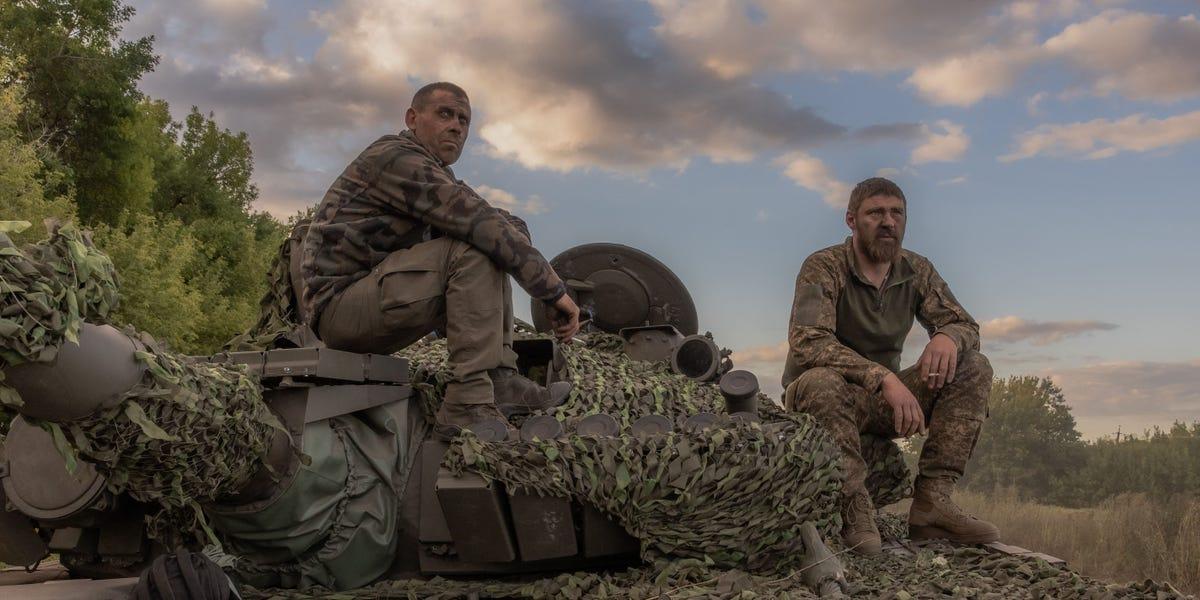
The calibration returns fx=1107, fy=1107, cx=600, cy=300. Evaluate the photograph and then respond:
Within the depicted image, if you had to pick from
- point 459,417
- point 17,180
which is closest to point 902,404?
point 459,417

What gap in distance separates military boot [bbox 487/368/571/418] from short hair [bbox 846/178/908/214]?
2030 mm

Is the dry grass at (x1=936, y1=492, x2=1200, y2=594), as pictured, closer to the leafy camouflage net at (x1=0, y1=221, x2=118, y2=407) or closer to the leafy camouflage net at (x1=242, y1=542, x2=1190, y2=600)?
the leafy camouflage net at (x1=242, y1=542, x2=1190, y2=600)

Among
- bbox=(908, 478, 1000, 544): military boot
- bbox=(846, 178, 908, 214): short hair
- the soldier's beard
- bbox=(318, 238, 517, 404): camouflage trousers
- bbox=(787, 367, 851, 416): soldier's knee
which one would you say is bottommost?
bbox=(908, 478, 1000, 544): military boot

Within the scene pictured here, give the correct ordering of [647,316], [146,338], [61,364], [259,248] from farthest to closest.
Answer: [259,248], [647,316], [146,338], [61,364]

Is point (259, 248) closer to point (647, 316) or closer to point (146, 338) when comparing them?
point (647, 316)

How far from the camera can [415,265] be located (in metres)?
4.76

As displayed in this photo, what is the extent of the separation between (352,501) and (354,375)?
0.51 metres

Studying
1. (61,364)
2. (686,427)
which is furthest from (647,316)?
(61,364)

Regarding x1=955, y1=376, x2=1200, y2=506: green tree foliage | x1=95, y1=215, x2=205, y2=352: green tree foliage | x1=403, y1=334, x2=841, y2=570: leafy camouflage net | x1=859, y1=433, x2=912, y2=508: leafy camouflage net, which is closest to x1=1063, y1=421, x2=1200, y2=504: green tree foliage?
x1=955, y1=376, x2=1200, y2=506: green tree foliage

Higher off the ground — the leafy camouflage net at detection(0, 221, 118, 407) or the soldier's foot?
the leafy camouflage net at detection(0, 221, 118, 407)

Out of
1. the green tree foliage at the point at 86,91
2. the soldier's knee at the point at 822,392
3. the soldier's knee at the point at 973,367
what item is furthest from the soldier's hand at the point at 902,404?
the green tree foliage at the point at 86,91

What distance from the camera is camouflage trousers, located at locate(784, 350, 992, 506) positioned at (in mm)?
5352

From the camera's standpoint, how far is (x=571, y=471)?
13.8 ft

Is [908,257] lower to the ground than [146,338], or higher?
higher
